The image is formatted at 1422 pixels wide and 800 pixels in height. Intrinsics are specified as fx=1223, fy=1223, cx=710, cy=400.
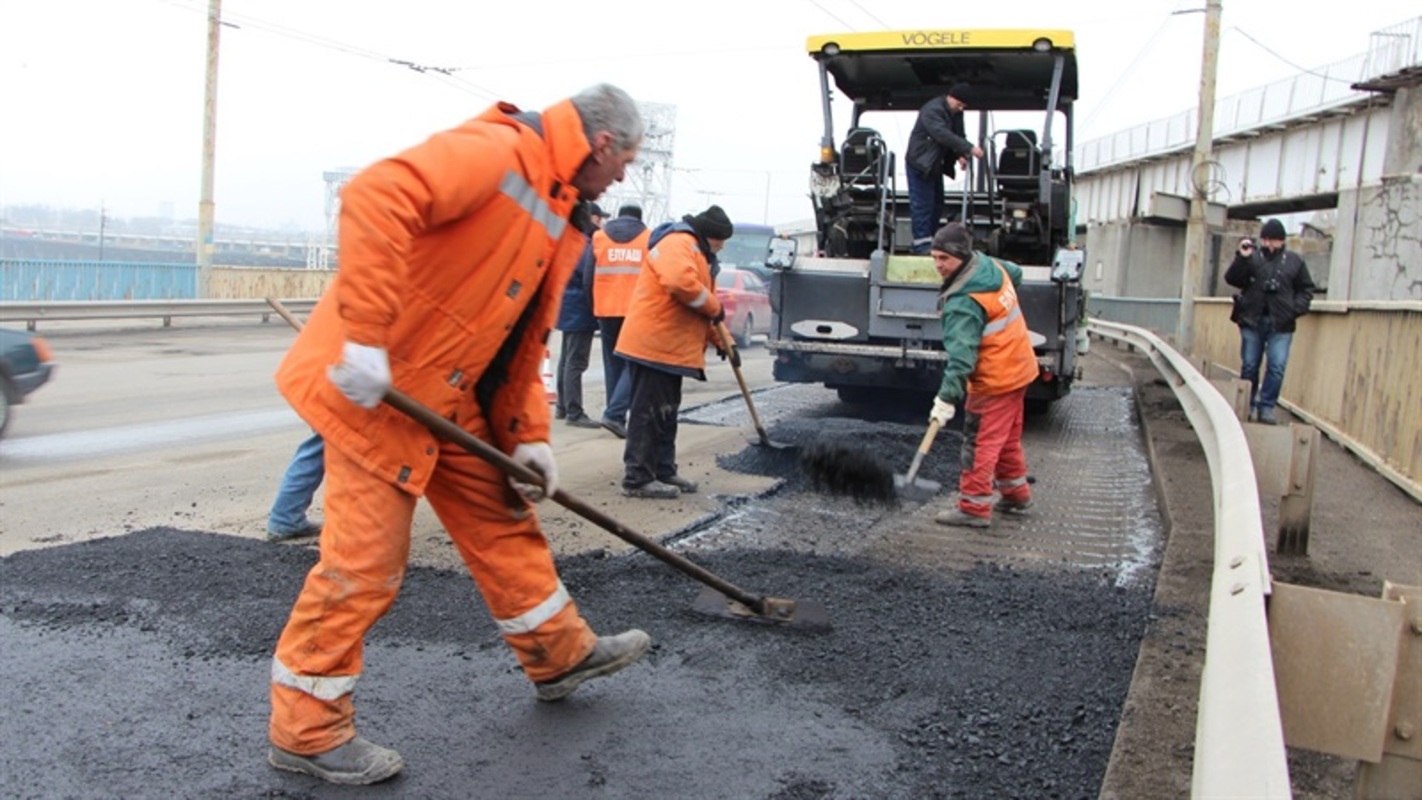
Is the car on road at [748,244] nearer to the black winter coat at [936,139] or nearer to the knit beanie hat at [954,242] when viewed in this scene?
the black winter coat at [936,139]

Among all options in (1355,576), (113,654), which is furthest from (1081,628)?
(113,654)

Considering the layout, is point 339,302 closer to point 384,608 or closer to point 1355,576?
point 384,608

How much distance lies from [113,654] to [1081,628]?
3268 mm

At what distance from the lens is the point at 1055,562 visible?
574 cm

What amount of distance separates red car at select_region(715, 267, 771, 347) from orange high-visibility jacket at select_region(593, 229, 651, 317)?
32.7 ft

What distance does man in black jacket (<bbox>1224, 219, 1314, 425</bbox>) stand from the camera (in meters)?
10.4

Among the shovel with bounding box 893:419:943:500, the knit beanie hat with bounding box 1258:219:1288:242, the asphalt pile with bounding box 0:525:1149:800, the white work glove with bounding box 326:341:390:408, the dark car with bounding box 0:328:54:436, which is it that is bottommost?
the asphalt pile with bounding box 0:525:1149:800

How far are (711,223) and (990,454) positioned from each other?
2.04 m

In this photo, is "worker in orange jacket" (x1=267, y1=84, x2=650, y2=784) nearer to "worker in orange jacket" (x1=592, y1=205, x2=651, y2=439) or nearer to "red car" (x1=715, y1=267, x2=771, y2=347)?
"worker in orange jacket" (x1=592, y1=205, x2=651, y2=439)

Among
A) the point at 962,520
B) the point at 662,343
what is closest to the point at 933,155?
the point at 662,343

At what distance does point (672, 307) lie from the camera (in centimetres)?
689

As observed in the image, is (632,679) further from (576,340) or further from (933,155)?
(933,155)

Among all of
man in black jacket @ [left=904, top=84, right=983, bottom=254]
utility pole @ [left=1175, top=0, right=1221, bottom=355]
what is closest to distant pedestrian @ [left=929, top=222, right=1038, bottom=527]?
man in black jacket @ [left=904, top=84, right=983, bottom=254]

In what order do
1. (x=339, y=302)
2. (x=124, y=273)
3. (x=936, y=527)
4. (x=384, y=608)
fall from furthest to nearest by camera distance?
1. (x=124, y=273)
2. (x=936, y=527)
3. (x=384, y=608)
4. (x=339, y=302)
